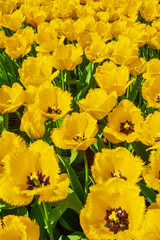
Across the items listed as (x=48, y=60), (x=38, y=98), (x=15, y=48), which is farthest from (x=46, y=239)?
(x=15, y=48)

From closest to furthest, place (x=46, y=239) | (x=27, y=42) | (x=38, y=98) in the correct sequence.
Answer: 1. (x=46, y=239)
2. (x=38, y=98)
3. (x=27, y=42)

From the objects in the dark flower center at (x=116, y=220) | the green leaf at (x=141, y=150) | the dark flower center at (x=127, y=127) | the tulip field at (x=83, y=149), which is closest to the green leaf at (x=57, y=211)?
the tulip field at (x=83, y=149)

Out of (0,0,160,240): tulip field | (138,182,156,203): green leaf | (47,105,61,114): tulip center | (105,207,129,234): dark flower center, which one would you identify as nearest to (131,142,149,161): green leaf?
(0,0,160,240): tulip field

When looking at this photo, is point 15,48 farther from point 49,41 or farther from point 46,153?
point 46,153

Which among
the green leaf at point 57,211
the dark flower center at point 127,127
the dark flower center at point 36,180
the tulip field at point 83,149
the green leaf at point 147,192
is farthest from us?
the dark flower center at point 127,127

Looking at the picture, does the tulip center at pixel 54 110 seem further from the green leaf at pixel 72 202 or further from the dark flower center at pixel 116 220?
the dark flower center at pixel 116 220

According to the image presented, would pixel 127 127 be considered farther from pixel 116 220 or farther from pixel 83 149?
pixel 116 220
